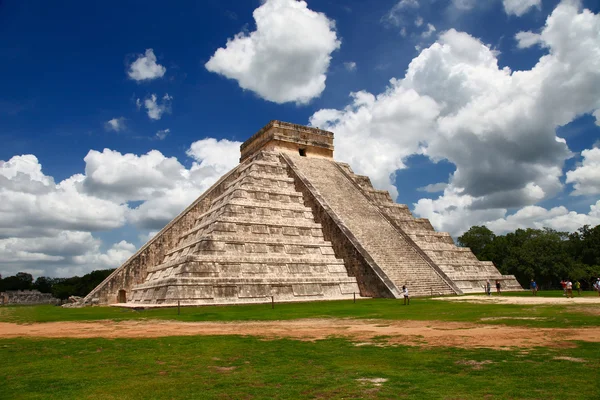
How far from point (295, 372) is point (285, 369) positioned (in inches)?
10.2

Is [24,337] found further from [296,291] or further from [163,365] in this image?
[296,291]

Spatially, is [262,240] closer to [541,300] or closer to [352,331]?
[352,331]

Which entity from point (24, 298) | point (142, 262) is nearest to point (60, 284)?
point (24, 298)

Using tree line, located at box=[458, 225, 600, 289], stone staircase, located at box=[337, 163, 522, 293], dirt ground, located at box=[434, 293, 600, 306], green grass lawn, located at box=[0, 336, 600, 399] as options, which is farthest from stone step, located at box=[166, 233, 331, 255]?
tree line, located at box=[458, 225, 600, 289]

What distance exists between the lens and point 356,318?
13.1 meters

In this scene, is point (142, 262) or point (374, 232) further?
point (142, 262)

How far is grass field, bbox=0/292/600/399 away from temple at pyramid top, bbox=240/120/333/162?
22.3m

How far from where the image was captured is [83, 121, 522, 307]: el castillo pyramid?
1888cm

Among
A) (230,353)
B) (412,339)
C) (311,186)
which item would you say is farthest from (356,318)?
(311,186)

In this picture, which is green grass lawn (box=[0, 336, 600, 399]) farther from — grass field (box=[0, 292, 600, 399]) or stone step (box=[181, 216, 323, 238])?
stone step (box=[181, 216, 323, 238])

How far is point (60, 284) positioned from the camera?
50250 millimetres

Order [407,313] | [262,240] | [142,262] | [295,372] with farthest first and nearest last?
[142,262], [262,240], [407,313], [295,372]

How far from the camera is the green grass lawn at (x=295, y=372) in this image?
5320mm

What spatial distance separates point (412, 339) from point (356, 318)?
14.1ft
